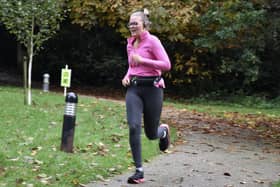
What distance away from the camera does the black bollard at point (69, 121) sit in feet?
25.6

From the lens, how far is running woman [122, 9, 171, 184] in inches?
252

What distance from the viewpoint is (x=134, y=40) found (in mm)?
6570

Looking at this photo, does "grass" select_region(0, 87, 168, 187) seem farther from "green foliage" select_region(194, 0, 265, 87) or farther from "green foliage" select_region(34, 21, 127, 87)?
"green foliage" select_region(34, 21, 127, 87)

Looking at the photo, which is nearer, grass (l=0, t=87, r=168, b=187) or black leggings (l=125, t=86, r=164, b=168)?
black leggings (l=125, t=86, r=164, b=168)

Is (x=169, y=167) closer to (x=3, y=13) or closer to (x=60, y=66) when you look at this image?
(x=3, y=13)

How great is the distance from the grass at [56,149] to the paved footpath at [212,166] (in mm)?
333

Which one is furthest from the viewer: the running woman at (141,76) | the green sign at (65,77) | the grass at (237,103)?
the grass at (237,103)

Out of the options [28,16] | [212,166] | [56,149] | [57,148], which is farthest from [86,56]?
[212,166]

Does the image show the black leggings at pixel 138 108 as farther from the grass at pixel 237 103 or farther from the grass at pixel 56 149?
the grass at pixel 237 103

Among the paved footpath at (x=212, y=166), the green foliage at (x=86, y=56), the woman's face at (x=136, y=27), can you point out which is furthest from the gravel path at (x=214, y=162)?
the green foliage at (x=86, y=56)

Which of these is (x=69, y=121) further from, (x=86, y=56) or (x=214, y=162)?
(x=86, y=56)

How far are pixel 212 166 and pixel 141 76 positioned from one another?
2.40 m

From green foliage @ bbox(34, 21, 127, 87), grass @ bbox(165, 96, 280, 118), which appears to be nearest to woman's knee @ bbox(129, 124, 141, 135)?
grass @ bbox(165, 96, 280, 118)

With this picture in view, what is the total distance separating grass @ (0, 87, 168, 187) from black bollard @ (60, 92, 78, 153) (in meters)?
0.14
